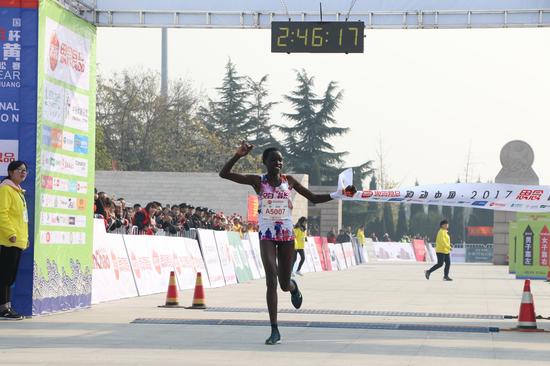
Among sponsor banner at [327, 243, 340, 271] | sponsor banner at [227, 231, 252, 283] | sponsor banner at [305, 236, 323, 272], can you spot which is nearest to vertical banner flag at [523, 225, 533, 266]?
sponsor banner at [305, 236, 323, 272]

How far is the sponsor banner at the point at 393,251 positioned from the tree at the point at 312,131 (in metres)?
28.0

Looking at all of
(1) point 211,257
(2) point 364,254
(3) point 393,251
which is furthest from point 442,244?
(3) point 393,251

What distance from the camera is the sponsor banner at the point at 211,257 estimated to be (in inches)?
1191

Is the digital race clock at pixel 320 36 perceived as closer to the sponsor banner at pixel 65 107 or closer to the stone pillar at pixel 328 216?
the sponsor banner at pixel 65 107

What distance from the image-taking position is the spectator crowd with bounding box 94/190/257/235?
2484cm

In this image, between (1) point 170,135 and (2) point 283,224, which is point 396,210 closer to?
(1) point 170,135

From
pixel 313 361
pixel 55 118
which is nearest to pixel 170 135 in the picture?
pixel 55 118

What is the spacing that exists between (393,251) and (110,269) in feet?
189

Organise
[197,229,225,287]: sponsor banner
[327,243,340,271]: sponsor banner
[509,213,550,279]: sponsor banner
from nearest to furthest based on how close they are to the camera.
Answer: [197,229,225,287]: sponsor banner → [509,213,550,279]: sponsor banner → [327,243,340,271]: sponsor banner

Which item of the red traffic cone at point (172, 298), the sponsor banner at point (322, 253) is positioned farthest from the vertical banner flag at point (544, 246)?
the red traffic cone at point (172, 298)

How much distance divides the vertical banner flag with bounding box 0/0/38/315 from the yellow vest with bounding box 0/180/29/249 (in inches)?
23.4

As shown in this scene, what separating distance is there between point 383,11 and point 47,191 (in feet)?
22.3

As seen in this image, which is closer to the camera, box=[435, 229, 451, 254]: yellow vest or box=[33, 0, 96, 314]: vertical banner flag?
box=[33, 0, 96, 314]: vertical banner flag

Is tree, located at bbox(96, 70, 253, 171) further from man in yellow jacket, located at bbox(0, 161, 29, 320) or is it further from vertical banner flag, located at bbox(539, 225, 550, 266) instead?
man in yellow jacket, located at bbox(0, 161, 29, 320)
